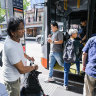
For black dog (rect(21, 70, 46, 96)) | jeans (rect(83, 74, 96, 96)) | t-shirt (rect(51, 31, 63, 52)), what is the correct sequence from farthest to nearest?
t-shirt (rect(51, 31, 63, 52)), jeans (rect(83, 74, 96, 96)), black dog (rect(21, 70, 46, 96))

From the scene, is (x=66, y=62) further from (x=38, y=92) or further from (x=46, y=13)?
(x=46, y=13)

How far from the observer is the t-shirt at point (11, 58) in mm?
1378

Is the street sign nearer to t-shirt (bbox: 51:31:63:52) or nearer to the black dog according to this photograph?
t-shirt (bbox: 51:31:63:52)

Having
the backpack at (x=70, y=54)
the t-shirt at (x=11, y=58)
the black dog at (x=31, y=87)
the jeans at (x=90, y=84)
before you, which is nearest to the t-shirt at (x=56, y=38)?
the backpack at (x=70, y=54)

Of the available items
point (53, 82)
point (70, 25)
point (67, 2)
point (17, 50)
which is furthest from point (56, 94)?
point (70, 25)

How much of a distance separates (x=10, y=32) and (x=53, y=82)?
240 centimetres

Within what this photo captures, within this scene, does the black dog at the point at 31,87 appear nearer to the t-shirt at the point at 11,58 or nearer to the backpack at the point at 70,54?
the t-shirt at the point at 11,58

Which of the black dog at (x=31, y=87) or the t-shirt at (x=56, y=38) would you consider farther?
the t-shirt at (x=56, y=38)

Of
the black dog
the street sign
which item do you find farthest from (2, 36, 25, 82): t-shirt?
the street sign

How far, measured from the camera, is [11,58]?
1.38 metres

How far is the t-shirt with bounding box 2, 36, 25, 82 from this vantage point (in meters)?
1.38

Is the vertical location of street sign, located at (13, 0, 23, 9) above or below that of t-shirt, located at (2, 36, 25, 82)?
above

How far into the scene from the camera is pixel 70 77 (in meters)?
3.76

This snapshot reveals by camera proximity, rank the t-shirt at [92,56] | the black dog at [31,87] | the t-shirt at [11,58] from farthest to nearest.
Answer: the t-shirt at [92,56] → the black dog at [31,87] → the t-shirt at [11,58]
